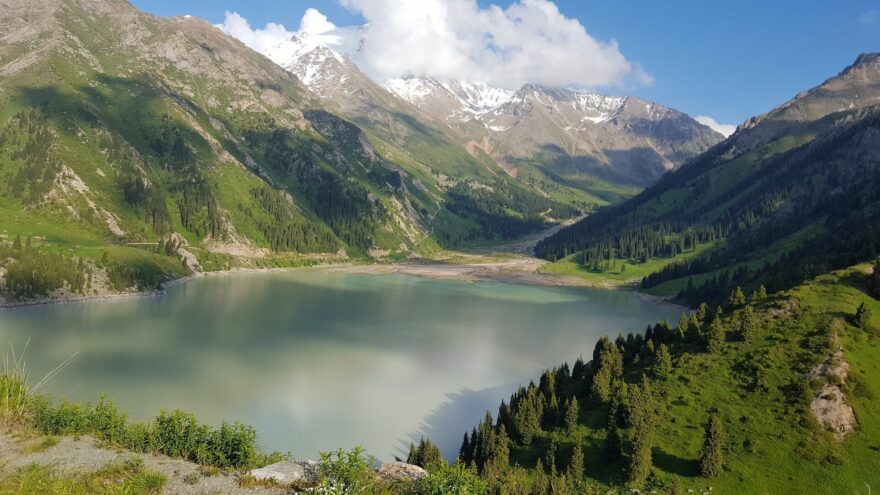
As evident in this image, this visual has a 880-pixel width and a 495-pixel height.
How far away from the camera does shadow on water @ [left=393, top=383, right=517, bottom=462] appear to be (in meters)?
50.2

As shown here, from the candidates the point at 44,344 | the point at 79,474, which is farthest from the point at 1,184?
the point at 79,474

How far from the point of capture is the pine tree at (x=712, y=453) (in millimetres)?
34656

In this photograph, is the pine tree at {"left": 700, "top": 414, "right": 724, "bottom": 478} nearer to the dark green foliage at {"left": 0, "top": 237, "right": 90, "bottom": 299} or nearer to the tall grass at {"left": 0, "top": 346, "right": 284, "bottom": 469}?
the tall grass at {"left": 0, "top": 346, "right": 284, "bottom": 469}

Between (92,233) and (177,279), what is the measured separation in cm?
2741

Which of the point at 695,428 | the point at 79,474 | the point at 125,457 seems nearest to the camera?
the point at 79,474

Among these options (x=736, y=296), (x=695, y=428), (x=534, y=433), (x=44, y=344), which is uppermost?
(x=736, y=296)

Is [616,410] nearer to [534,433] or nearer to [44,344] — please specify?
[534,433]

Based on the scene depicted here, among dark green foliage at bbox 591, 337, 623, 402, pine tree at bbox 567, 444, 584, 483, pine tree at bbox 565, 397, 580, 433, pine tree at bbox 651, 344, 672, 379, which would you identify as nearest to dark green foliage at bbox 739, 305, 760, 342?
pine tree at bbox 651, 344, 672, 379

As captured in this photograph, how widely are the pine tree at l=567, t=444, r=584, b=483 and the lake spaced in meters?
16.4

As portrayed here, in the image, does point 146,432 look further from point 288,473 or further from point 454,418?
point 454,418

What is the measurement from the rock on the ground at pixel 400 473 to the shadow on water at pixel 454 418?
80.2 feet

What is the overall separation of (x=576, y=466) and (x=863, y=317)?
33678 mm

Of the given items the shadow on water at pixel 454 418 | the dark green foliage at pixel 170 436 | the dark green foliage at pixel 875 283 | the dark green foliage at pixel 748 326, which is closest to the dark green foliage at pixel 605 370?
the dark green foliage at pixel 748 326

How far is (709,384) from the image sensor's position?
44.2m
